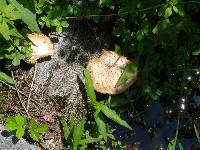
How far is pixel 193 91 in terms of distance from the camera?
327cm

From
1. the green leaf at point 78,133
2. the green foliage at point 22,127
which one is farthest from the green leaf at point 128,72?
the green foliage at point 22,127

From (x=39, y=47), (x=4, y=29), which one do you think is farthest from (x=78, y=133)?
(x=4, y=29)

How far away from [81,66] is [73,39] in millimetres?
237

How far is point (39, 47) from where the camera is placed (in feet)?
10.0

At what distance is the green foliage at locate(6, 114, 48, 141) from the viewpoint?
114 inches

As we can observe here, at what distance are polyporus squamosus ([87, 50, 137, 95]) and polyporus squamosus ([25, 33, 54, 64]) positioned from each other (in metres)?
0.36

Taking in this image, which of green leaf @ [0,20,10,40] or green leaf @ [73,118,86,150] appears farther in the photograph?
green leaf @ [73,118,86,150]

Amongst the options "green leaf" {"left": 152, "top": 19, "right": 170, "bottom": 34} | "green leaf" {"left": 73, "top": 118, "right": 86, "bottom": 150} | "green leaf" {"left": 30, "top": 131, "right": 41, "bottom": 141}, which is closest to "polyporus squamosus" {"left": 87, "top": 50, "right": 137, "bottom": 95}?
"green leaf" {"left": 73, "top": 118, "right": 86, "bottom": 150}

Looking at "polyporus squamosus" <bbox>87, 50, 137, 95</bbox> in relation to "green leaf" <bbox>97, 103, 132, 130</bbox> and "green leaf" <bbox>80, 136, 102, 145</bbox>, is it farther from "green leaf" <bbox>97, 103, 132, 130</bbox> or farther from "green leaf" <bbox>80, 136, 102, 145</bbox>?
"green leaf" <bbox>80, 136, 102, 145</bbox>

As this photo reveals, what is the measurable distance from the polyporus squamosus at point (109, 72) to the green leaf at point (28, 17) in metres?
0.56

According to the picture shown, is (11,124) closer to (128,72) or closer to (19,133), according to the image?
(19,133)

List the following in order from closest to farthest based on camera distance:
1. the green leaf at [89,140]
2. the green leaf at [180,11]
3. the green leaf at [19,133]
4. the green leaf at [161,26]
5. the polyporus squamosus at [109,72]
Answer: the green leaf at [180,11], the green leaf at [161,26], the green leaf at [19,133], the green leaf at [89,140], the polyporus squamosus at [109,72]

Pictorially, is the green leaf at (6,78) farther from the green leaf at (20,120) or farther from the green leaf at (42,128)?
the green leaf at (42,128)

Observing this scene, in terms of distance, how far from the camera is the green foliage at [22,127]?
9.53 ft
